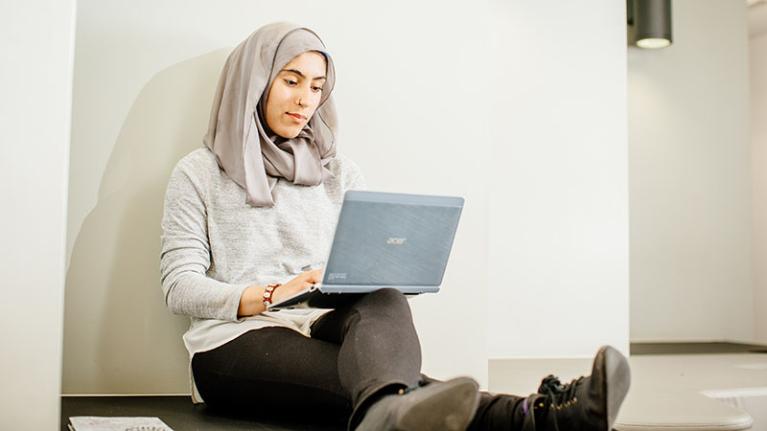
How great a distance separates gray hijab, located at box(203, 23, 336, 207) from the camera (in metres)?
2.05

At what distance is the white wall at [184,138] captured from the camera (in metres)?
2.23

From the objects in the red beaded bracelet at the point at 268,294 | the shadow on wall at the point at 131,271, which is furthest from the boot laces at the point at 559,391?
the shadow on wall at the point at 131,271

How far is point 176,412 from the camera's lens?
6.44 ft

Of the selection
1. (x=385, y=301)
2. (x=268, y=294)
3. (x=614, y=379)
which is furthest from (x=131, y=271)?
(x=614, y=379)

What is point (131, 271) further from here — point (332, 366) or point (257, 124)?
point (332, 366)

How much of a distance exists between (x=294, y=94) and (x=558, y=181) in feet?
6.06

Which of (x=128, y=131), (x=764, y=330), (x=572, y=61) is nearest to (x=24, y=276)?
(x=128, y=131)

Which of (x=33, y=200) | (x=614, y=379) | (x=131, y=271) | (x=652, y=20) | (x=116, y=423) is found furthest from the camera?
(x=652, y=20)

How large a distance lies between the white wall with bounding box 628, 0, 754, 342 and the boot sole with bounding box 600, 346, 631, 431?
3.41 metres

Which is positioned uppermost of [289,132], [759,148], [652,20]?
[652,20]

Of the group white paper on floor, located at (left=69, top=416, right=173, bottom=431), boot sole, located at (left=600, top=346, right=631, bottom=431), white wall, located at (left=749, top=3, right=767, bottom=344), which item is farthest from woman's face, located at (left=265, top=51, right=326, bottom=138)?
white wall, located at (left=749, top=3, right=767, bottom=344)

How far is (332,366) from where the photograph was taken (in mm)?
1729

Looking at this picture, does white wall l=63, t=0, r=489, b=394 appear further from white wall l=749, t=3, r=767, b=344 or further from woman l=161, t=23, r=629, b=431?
white wall l=749, t=3, r=767, b=344

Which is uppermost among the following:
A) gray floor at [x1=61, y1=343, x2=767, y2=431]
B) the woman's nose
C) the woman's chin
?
the woman's nose
